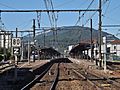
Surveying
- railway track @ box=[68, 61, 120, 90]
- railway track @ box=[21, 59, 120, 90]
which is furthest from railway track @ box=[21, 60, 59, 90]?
railway track @ box=[68, 61, 120, 90]

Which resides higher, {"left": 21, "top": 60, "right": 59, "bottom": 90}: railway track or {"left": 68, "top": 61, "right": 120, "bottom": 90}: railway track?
{"left": 68, "top": 61, "right": 120, "bottom": 90}: railway track

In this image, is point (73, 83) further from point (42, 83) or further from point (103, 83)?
point (42, 83)

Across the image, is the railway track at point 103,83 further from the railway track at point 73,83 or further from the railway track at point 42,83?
the railway track at point 42,83

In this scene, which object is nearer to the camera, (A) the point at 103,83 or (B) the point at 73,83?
(A) the point at 103,83

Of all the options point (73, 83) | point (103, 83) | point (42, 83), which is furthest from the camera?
point (42, 83)

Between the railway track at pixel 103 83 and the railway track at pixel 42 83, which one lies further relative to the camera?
the railway track at pixel 42 83

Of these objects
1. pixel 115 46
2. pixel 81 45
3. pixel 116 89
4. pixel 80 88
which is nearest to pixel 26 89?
pixel 80 88

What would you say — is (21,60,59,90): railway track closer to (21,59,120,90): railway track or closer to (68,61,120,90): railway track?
(21,59,120,90): railway track

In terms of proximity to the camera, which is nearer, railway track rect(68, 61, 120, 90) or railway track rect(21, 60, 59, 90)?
railway track rect(68, 61, 120, 90)

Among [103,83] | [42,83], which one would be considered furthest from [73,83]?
[42,83]

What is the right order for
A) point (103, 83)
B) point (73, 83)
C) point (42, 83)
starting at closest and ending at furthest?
1. point (103, 83)
2. point (73, 83)
3. point (42, 83)

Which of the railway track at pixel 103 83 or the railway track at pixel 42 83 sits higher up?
the railway track at pixel 103 83

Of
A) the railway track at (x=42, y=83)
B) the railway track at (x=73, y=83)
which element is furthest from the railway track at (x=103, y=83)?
the railway track at (x=42, y=83)

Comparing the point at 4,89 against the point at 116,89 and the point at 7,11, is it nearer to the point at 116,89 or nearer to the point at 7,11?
the point at 116,89
